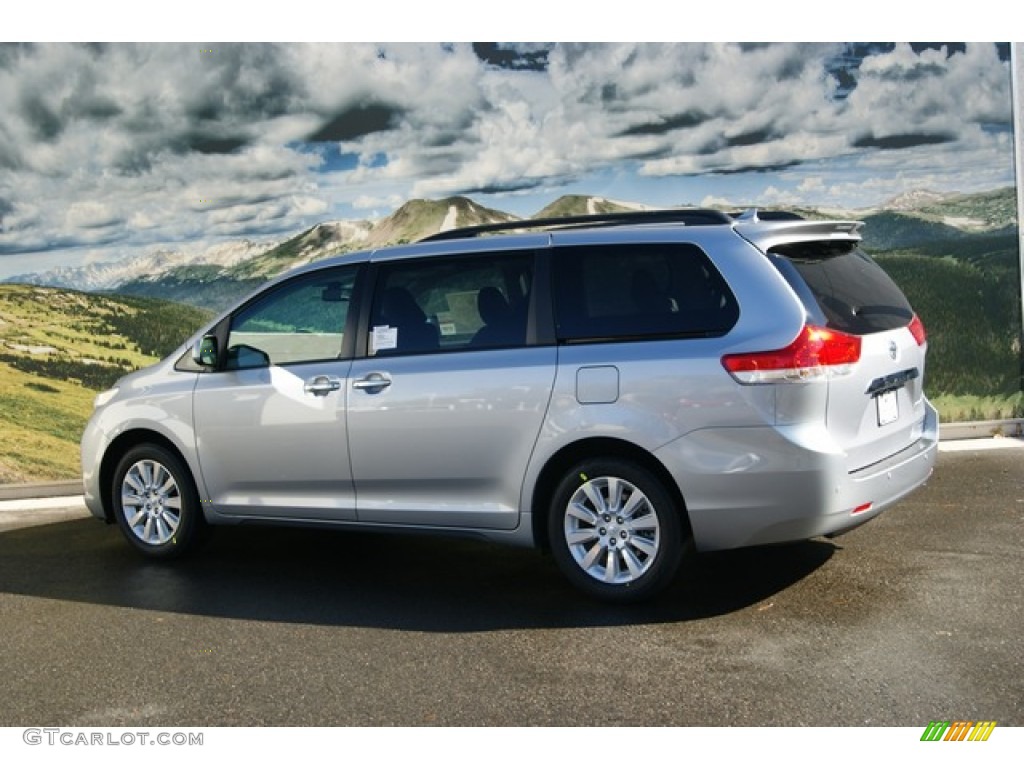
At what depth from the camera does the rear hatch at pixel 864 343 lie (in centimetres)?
553

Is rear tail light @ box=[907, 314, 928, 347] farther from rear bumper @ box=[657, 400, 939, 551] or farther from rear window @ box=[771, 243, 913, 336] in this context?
rear bumper @ box=[657, 400, 939, 551]

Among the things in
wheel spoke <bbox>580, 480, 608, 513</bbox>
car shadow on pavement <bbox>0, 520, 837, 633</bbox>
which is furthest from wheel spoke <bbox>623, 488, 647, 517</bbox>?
car shadow on pavement <bbox>0, 520, 837, 633</bbox>

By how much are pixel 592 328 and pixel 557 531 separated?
986mm

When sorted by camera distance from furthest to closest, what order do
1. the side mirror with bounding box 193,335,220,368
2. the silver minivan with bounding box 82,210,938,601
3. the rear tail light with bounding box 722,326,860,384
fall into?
the side mirror with bounding box 193,335,220,368, the silver minivan with bounding box 82,210,938,601, the rear tail light with bounding box 722,326,860,384

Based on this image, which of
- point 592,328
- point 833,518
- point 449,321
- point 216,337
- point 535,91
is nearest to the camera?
point 833,518

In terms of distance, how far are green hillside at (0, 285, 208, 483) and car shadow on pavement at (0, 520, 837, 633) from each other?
2492 millimetres

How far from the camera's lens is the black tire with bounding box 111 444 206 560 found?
721 cm

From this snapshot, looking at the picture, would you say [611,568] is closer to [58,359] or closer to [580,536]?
[580,536]

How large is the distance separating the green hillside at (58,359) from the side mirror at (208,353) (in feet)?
13.2

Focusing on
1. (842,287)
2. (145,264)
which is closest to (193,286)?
(145,264)

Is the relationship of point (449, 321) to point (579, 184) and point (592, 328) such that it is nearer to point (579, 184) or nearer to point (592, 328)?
point (592, 328)
